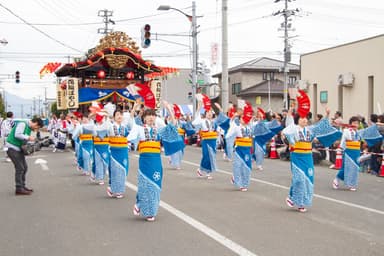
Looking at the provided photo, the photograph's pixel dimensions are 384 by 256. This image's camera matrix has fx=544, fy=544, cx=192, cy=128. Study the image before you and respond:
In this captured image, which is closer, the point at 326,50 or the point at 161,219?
the point at 161,219

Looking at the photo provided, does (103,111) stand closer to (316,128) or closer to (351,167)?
(316,128)

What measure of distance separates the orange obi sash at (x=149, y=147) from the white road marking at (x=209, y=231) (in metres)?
1.16

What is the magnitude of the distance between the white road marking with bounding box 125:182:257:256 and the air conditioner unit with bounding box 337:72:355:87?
852 inches

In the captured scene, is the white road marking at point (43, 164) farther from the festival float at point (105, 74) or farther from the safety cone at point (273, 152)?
the safety cone at point (273, 152)

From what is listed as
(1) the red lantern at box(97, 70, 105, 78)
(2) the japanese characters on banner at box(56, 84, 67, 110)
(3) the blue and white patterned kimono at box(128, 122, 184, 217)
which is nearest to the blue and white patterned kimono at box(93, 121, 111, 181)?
(3) the blue and white patterned kimono at box(128, 122, 184, 217)

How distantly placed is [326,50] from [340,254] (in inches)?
1082

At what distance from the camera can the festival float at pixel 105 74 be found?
24547 millimetres

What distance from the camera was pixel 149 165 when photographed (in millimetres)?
8664

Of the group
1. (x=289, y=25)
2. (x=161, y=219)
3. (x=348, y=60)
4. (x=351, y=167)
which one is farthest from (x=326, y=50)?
(x=161, y=219)

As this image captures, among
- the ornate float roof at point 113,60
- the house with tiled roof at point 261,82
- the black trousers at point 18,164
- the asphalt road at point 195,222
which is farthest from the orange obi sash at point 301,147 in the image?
the house with tiled roof at point 261,82

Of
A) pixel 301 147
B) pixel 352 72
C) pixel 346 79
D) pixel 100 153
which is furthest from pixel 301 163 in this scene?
pixel 352 72

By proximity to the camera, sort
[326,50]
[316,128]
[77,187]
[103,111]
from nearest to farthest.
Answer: [316,128], [103,111], [77,187], [326,50]

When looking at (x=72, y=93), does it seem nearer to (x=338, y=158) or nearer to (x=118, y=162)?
(x=338, y=158)

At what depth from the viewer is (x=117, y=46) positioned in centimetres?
2544
